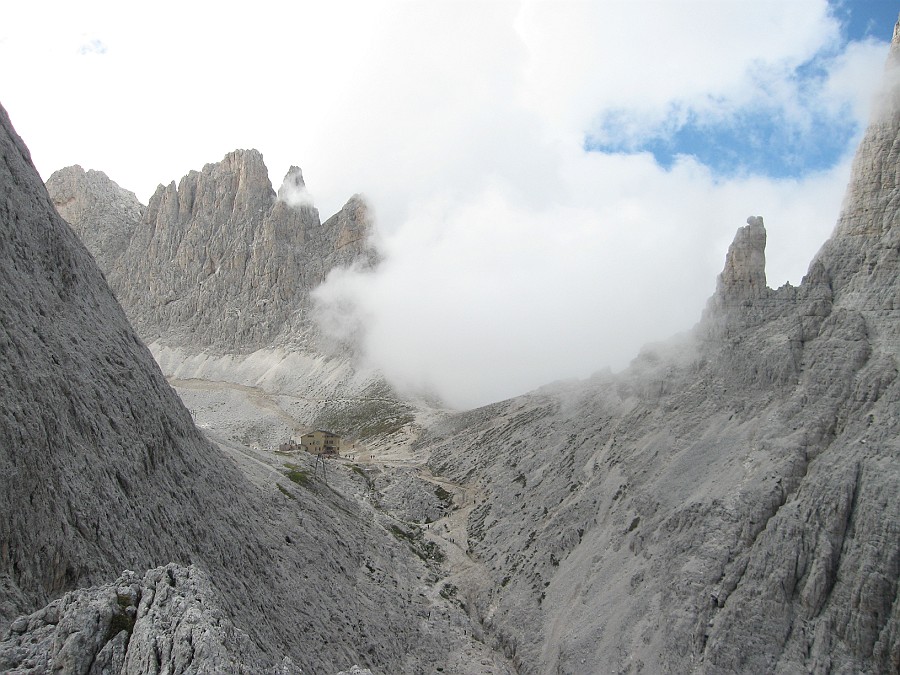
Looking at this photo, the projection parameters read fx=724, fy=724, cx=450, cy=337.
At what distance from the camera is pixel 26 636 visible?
62.4 ft

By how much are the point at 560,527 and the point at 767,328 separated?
26.4m

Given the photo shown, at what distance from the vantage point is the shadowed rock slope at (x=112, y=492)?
97.6 ft

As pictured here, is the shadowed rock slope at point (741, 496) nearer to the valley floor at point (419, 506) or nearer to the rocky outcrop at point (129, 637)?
the valley floor at point (419, 506)

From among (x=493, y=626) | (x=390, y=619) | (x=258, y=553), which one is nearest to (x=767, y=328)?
(x=493, y=626)

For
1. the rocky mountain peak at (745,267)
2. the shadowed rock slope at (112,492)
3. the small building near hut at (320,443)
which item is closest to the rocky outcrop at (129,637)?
the shadowed rock slope at (112,492)

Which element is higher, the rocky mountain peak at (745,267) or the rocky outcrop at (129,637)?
the rocky mountain peak at (745,267)

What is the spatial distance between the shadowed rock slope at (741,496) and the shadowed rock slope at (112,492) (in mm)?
14115

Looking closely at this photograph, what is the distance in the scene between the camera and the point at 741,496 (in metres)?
53.4

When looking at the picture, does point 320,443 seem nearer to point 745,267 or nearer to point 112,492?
point 745,267

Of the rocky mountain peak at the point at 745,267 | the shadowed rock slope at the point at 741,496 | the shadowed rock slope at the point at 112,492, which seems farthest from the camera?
the rocky mountain peak at the point at 745,267

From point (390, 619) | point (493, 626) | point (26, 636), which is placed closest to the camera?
point (26, 636)

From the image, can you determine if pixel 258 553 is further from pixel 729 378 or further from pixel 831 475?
pixel 729 378

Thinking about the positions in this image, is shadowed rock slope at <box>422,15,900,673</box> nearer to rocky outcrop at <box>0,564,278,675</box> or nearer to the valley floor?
the valley floor

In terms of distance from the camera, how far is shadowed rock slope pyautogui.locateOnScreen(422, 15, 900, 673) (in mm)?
46281
